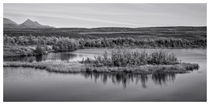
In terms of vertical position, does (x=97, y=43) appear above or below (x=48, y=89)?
above

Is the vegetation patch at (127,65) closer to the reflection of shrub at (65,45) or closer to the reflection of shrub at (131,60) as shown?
the reflection of shrub at (131,60)

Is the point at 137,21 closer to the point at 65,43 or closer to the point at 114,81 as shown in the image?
the point at 114,81

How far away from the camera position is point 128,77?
425 inches

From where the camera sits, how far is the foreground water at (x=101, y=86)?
26.8 ft

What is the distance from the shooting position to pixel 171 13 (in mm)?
13039

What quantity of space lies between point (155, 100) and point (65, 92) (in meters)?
3.12

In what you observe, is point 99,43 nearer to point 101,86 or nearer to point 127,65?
point 127,65

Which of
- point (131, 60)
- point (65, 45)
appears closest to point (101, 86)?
point (131, 60)

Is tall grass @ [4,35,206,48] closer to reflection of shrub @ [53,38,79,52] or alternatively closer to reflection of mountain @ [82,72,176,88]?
reflection of shrub @ [53,38,79,52]

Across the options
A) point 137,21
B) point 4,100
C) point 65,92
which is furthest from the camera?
point 137,21

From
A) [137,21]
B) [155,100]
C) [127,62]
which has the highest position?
[137,21]

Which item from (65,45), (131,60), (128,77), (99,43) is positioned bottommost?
(128,77)

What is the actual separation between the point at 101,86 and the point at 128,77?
5.67 ft

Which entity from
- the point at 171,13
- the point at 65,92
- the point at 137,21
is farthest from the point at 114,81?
the point at 137,21
